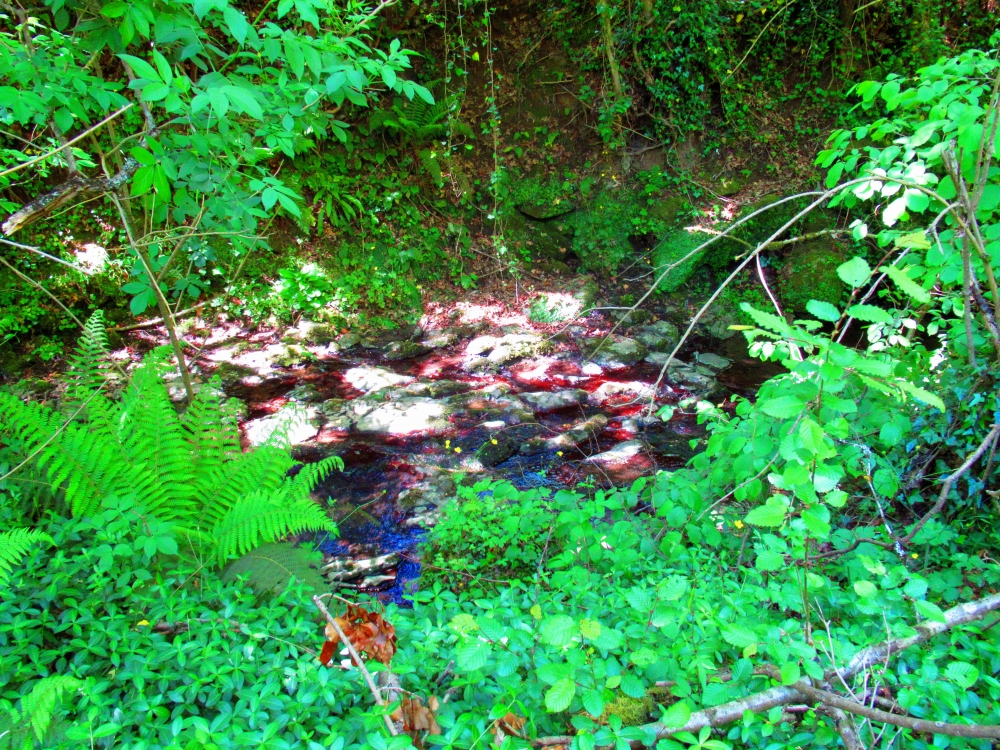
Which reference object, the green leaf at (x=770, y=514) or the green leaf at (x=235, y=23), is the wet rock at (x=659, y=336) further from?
the green leaf at (x=235, y=23)

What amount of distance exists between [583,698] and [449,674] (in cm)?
47

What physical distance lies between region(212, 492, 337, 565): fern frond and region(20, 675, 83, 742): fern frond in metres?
0.88

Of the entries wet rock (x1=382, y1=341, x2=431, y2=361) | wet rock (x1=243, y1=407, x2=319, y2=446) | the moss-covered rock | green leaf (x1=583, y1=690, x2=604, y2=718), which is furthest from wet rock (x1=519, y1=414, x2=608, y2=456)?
the moss-covered rock

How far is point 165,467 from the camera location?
99.7 inches

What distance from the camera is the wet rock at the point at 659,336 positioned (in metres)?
6.71

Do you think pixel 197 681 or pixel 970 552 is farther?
pixel 970 552

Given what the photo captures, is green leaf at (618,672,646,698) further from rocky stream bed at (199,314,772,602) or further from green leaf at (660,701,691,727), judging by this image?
rocky stream bed at (199,314,772,602)

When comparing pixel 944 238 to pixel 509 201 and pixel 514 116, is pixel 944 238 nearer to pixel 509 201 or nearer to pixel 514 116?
pixel 509 201

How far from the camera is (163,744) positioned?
4.35 ft

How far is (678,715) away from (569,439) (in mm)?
3551

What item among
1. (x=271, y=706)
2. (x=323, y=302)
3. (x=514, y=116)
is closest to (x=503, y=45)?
(x=514, y=116)

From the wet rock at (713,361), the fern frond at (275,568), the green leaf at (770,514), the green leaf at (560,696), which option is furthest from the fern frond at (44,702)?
the wet rock at (713,361)

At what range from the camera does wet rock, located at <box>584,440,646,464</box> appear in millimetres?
4371

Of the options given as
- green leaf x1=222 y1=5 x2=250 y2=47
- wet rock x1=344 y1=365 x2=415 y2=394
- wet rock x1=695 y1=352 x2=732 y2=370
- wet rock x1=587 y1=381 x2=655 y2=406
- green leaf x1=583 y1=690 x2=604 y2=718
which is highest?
green leaf x1=222 y1=5 x2=250 y2=47
